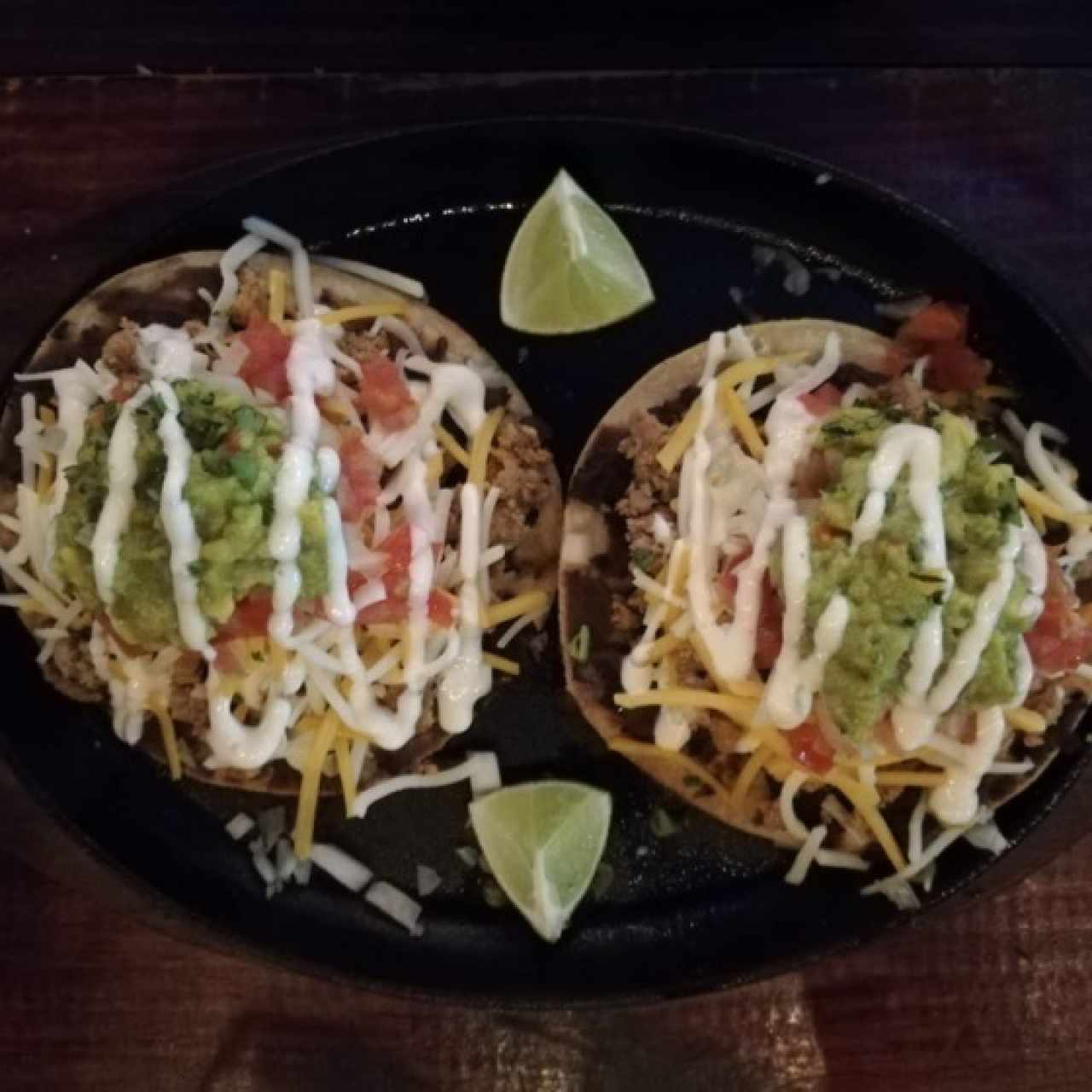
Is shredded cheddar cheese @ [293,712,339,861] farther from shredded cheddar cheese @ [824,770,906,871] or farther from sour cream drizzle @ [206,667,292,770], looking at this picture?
shredded cheddar cheese @ [824,770,906,871]

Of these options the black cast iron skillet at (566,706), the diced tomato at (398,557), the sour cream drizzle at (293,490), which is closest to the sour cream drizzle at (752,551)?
the black cast iron skillet at (566,706)

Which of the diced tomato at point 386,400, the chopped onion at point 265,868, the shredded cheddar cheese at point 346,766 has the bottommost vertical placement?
the chopped onion at point 265,868

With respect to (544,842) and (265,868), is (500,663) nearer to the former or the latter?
(544,842)

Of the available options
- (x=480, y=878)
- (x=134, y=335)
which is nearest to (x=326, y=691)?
(x=480, y=878)

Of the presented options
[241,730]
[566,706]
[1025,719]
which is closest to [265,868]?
[241,730]

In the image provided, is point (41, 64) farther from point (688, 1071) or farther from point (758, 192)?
point (688, 1071)

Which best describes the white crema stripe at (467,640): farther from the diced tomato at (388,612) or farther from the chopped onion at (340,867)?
A: the chopped onion at (340,867)

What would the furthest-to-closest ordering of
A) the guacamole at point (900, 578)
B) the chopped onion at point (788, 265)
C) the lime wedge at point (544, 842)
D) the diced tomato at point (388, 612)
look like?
1. the chopped onion at point (788, 265)
2. the lime wedge at point (544, 842)
3. the diced tomato at point (388, 612)
4. the guacamole at point (900, 578)
